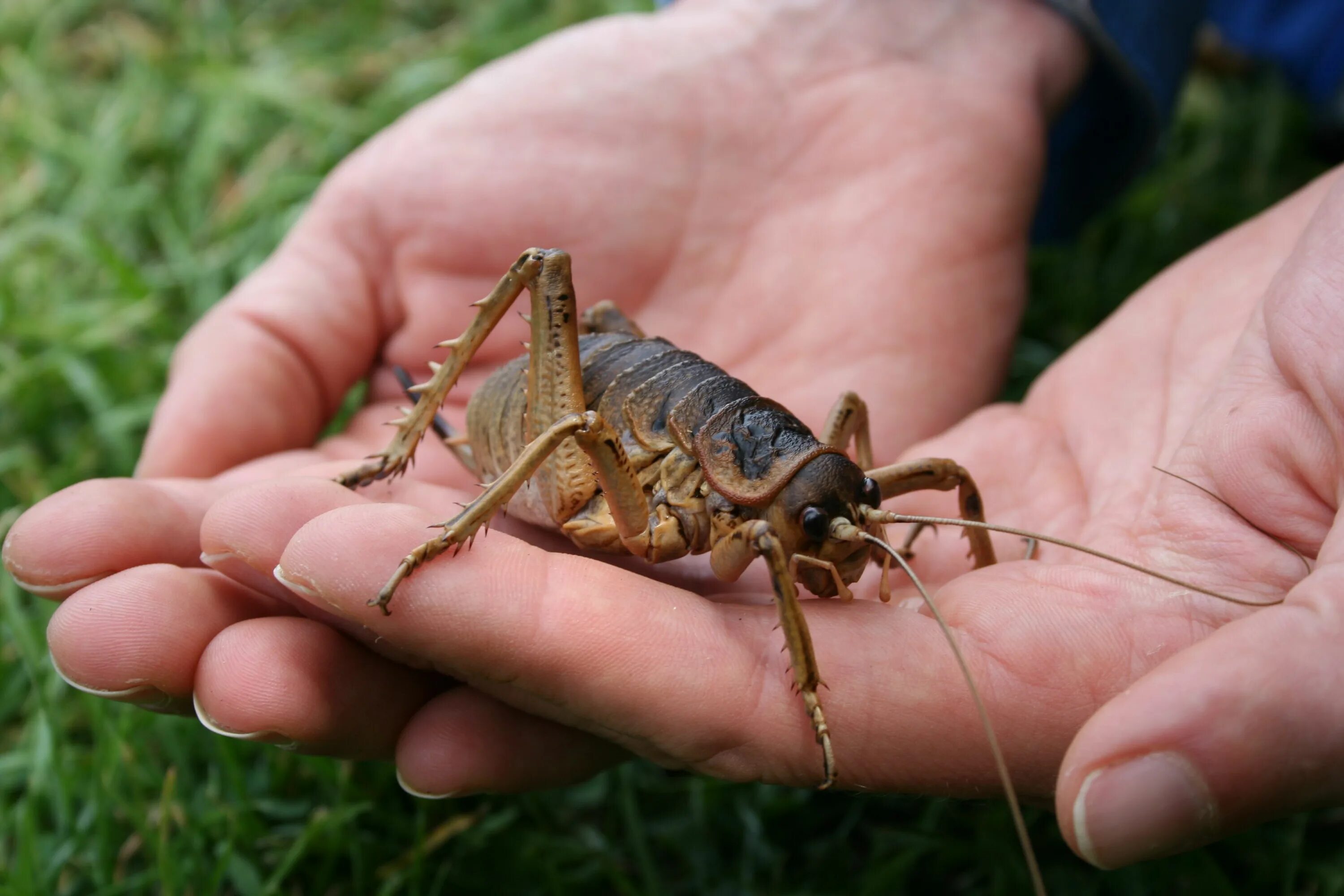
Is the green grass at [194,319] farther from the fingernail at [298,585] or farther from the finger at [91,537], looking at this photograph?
the fingernail at [298,585]

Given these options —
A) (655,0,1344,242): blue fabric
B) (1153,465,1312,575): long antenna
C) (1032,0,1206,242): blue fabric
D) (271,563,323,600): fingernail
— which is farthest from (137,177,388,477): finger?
(1032,0,1206,242): blue fabric

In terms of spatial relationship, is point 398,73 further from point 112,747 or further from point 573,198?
point 112,747

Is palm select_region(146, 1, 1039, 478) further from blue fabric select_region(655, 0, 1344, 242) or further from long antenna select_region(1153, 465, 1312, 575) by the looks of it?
long antenna select_region(1153, 465, 1312, 575)

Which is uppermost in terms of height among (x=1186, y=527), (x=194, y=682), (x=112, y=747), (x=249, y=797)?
(x=1186, y=527)

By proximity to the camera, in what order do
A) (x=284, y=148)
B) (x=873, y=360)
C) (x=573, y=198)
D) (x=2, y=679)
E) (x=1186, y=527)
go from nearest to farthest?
(x=1186, y=527) → (x=2, y=679) → (x=873, y=360) → (x=573, y=198) → (x=284, y=148)

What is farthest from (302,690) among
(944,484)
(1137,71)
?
(1137,71)

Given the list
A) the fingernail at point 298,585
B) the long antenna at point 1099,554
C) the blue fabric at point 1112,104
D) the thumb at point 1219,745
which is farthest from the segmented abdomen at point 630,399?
the blue fabric at point 1112,104

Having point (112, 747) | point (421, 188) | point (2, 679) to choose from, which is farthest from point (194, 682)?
point (421, 188)

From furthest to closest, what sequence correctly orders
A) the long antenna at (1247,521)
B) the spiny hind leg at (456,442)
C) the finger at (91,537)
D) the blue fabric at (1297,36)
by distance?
1. the blue fabric at (1297,36)
2. the spiny hind leg at (456,442)
3. the finger at (91,537)
4. the long antenna at (1247,521)

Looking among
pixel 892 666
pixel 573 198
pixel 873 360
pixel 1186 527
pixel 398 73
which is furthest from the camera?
pixel 398 73
